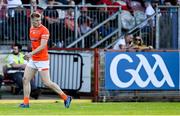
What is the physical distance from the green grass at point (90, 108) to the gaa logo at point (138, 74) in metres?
0.75

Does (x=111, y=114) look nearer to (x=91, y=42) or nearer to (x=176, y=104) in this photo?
(x=176, y=104)

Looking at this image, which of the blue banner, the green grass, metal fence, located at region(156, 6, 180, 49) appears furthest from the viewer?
metal fence, located at region(156, 6, 180, 49)

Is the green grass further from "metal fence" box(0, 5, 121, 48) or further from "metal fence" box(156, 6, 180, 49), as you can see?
"metal fence" box(156, 6, 180, 49)

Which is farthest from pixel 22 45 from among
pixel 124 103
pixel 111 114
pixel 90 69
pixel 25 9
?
pixel 111 114

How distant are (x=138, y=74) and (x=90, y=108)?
Answer: 3.09 metres

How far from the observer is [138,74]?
2116cm

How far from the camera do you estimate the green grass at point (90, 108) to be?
55.5 feet

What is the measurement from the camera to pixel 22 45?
A: 953 inches

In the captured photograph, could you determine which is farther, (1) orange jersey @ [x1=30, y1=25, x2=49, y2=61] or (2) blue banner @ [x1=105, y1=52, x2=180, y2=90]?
(2) blue banner @ [x1=105, y1=52, x2=180, y2=90]

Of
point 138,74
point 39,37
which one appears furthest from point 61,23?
point 39,37

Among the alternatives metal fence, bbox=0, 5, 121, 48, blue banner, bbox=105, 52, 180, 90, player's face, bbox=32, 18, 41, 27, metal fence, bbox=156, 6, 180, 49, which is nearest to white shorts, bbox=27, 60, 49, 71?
player's face, bbox=32, 18, 41, 27

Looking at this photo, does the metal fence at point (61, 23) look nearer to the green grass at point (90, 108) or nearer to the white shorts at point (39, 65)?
the green grass at point (90, 108)

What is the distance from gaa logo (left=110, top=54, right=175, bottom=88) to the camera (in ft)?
69.1

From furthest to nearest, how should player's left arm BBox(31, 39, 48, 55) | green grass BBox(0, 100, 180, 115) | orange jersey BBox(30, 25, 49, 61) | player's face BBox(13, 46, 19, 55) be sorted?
1. player's face BBox(13, 46, 19, 55)
2. orange jersey BBox(30, 25, 49, 61)
3. player's left arm BBox(31, 39, 48, 55)
4. green grass BBox(0, 100, 180, 115)
